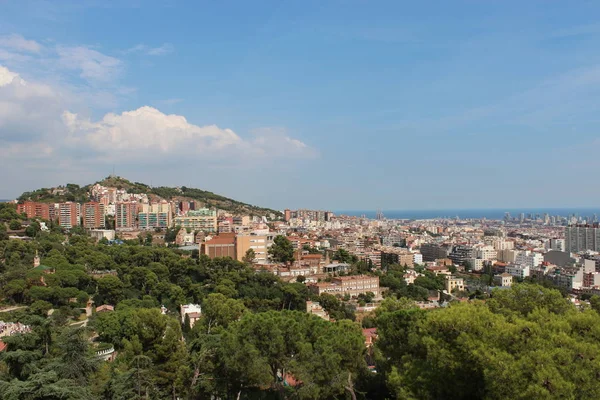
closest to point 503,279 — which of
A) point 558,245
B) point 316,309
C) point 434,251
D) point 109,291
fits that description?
point 434,251

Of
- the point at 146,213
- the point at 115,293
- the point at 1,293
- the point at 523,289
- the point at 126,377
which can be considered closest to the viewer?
the point at 523,289

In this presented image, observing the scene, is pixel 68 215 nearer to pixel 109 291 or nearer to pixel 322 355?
pixel 109 291

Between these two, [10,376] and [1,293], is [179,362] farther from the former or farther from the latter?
[1,293]

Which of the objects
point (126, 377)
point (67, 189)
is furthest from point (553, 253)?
point (67, 189)

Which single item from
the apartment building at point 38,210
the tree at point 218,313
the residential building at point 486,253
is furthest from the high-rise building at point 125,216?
the residential building at point 486,253

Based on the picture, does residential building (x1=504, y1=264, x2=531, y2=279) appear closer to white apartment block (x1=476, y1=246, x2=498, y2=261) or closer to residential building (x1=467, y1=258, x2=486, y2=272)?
residential building (x1=467, y1=258, x2=486, y2=272)

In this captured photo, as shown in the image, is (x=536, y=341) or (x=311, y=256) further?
(x=311, y=256)

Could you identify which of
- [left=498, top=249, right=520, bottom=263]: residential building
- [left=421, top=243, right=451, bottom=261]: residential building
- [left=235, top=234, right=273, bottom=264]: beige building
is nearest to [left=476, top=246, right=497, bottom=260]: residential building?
[left=498, top=249, right=520, bottom=263]: residential building
